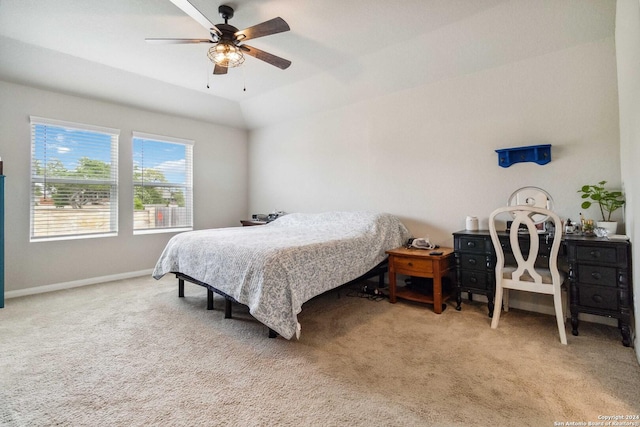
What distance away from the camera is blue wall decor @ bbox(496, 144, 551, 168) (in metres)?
2.99

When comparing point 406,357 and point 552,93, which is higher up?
point 552,93

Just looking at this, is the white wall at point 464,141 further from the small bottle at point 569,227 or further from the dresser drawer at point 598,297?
the dresser drawer at point 598,297

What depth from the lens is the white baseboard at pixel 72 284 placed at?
3617 millimetres

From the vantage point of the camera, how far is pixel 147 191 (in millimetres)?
4781

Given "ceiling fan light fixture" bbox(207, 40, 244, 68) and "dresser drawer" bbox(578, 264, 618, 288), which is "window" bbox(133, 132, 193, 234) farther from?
"dresser drawer" bbox(578, 264, 618, 288)

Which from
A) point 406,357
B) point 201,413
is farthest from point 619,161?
point 201,413

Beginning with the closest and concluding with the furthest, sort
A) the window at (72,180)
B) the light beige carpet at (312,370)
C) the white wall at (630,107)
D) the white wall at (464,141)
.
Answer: the light beige carpet at (312,370)
the white wall at (630,107)
the white wall at (464,141)
the window at (72,180)

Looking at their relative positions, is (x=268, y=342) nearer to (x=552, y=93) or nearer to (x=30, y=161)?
(x=552, y=93)

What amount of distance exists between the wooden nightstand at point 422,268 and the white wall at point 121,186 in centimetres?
367

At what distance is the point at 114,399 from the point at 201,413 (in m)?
0.56

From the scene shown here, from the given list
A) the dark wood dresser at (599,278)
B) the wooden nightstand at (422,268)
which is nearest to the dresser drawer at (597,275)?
the dark wood dresser at (599,278)

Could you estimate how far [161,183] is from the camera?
493 cm

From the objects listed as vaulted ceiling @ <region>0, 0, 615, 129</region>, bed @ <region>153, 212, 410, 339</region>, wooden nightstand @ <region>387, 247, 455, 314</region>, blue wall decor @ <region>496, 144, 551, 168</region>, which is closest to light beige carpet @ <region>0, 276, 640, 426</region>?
wooden nightstand @ <region>387, 247, 455, 314</region>

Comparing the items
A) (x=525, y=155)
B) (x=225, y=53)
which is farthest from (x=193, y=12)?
(x=525, y=155)
